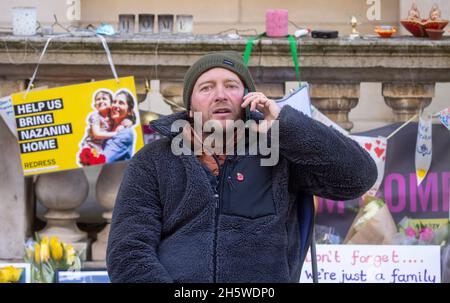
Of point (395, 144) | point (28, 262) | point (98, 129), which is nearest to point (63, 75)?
point (98, 129)

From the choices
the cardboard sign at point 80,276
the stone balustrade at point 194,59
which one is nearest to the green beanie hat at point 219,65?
the stone balustrade at point 194,59

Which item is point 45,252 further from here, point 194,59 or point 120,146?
point 194,59

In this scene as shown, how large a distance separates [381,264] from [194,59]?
4.49ft

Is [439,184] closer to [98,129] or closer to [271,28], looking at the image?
[271,28]

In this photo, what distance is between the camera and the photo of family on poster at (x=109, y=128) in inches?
221

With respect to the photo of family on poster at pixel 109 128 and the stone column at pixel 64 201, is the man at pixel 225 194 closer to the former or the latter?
the photo of family on poster at pixel 109 128

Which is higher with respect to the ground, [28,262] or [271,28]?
[271,28]

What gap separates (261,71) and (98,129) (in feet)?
2.75

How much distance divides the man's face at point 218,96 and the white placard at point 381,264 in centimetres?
206

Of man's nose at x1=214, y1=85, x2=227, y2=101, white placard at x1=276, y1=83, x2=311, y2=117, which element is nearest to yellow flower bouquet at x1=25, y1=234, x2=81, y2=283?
white placard at x1=276, y1=83, x2=311, y2=117

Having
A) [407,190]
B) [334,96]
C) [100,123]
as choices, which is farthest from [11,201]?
[407,190]

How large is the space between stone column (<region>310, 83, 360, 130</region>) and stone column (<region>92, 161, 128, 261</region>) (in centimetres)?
103

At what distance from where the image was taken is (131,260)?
3734 mm

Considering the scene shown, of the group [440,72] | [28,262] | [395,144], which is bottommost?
[28,262]
